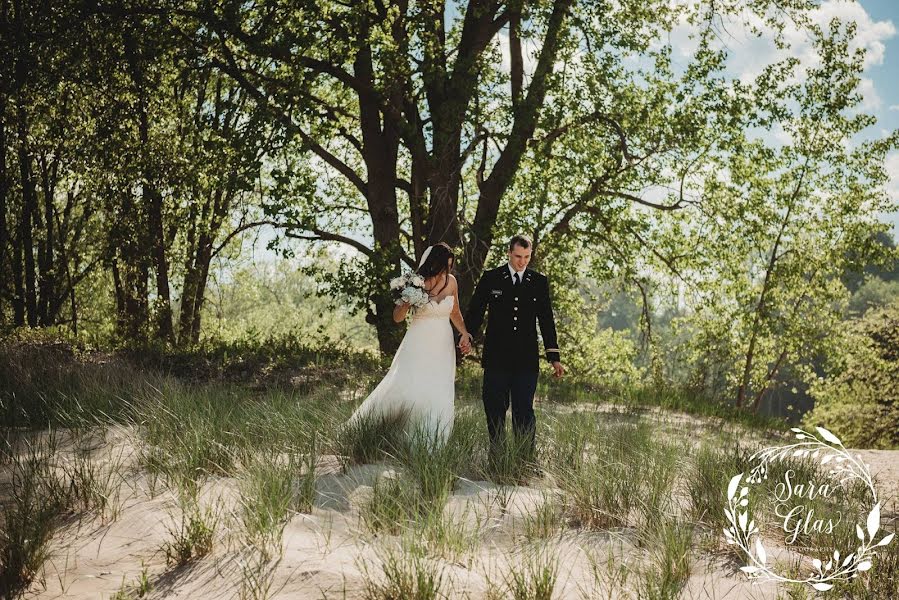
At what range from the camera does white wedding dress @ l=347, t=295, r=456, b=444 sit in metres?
7.70

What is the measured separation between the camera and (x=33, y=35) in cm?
1378

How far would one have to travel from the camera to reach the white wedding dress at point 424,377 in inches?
303

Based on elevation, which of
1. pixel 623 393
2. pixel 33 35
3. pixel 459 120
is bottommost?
pixel 623 393

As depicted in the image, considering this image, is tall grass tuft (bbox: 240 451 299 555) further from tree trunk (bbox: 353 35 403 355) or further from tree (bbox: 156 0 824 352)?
tree trunk (bbox: 353 35 403 355)

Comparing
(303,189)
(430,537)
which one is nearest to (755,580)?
(430,537)

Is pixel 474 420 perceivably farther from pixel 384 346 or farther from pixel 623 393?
pixel 384 346

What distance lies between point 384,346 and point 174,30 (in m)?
7.24

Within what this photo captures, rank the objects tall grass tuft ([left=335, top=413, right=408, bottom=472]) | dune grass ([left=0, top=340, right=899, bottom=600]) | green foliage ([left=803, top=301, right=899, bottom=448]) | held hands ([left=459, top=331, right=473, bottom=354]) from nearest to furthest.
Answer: dune grass ([left=0, top=340, right=899, bottom=600]) → tall grass tuft ([left=335, top=413, right=408, bottom=472]) → held hands ([left=459, top=331, right=473, bottom=354]) → green foliage ([left=803, top=301, right=899, bottom=448])

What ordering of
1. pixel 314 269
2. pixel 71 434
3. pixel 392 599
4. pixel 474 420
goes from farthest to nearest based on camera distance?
pixel 314 269
pixel 474 420
pixel 71 434
pixel 392 599

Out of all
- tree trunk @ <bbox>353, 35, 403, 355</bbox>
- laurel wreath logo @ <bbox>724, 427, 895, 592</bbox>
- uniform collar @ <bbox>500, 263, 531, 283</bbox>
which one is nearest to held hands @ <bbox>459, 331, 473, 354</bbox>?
uniform collar @ <bbox>500, 263, 531, 283</bbox>

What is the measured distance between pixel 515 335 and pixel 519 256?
29.8 inches

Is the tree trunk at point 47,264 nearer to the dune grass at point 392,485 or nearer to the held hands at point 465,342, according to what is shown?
the dune grass at point 392,485

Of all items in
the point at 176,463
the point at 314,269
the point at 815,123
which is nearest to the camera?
the point at 176,463

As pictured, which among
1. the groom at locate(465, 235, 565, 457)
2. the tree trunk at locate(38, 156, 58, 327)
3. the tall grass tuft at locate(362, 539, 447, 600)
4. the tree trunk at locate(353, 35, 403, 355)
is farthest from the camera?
the tree trunk at locate(38, 156, 58, 327)
